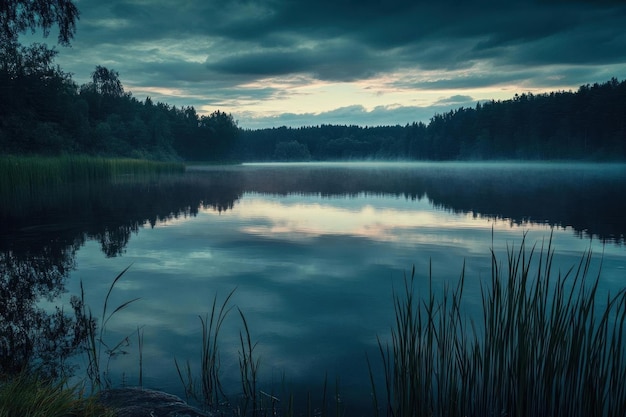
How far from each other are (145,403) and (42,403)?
804 mm

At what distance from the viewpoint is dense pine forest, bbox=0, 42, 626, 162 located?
163ft

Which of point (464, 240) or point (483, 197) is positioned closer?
point (464, 240)

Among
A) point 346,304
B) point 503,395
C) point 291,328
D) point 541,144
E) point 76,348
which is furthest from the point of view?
point 541,144

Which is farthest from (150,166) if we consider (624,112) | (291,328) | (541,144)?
(541,144)

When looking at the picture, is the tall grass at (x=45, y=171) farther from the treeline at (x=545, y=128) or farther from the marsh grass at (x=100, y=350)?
the treeline at (x=545, y=128)

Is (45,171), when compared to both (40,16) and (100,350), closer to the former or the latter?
(40,16)

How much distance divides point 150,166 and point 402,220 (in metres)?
47.1

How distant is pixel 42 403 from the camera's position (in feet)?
10.1

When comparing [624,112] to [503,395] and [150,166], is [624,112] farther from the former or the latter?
[503,395]

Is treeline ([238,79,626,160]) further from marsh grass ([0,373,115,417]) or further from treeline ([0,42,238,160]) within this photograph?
marsh grass ([0,373,115,417])

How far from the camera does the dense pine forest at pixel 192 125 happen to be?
49625 mm

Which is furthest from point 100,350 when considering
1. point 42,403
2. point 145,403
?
point 42,403

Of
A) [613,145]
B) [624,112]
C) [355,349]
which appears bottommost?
[355,349]

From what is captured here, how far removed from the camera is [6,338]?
16.5 ft
